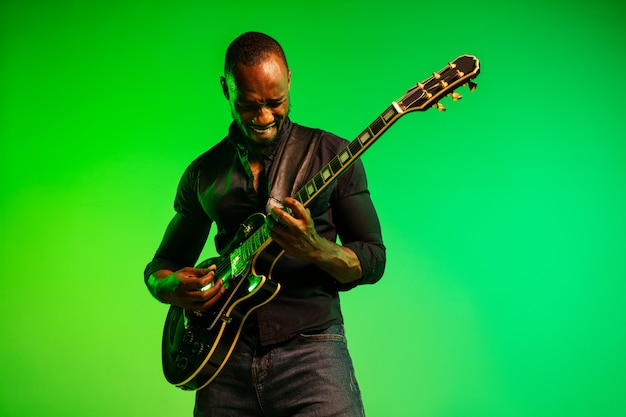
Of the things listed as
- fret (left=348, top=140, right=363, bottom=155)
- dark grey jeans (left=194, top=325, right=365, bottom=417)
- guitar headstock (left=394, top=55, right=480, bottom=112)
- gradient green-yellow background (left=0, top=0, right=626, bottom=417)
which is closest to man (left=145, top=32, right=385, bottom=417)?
dark grey jeans (left=194, top=325, right=365, bottom=417)

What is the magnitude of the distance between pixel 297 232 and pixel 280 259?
Result: 0.22 metres

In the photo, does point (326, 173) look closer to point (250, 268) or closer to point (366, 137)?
point (366, 137)

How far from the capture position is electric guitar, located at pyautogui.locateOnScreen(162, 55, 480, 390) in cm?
166

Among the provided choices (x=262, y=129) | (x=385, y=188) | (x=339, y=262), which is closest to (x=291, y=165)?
(x=262, y=129)

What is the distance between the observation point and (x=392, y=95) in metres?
3.21

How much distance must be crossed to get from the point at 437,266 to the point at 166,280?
1.47 m

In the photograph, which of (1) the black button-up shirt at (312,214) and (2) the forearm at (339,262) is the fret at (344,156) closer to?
(1) the black button-up shirt at (312,214)

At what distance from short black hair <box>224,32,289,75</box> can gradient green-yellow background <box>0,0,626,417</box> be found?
1.30 metres

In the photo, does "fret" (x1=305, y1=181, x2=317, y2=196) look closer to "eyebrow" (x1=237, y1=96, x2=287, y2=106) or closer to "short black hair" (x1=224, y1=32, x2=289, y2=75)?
"eyebrow" (x1=237, y1=96, x2=287, y2=106)

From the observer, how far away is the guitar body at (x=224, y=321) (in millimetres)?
1739

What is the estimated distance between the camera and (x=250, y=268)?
176 centimetres

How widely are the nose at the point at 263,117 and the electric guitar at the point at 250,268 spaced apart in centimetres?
20

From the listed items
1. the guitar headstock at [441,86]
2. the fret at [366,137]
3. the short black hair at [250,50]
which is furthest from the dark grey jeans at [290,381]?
the short black hair at [250,50]
